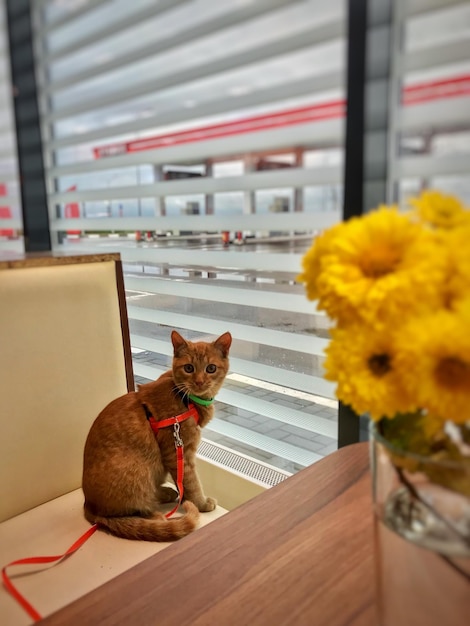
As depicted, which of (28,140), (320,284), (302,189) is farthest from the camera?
(28,140)

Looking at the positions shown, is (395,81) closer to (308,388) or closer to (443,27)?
(443,27)

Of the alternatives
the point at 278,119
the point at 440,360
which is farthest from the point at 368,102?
the point at 440,360

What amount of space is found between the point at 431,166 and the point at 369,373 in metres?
0.83

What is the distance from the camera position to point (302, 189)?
52.3 inches

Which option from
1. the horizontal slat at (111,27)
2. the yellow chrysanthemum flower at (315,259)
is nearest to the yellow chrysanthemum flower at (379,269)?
the yellow chrysanthemum flower at (315,259)

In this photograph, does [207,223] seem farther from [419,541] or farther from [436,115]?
[419,541]

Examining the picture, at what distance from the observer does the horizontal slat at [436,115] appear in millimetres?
1022

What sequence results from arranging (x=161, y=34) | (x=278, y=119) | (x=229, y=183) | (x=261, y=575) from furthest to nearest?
1. (x=161, y=34)
2. (x=229, y=183)
3. (x=278, y=119)
4. (x=261, y=575)

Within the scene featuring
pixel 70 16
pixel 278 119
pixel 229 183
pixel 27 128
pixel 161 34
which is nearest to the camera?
pixel 278 119

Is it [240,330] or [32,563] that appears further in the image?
[240,330]

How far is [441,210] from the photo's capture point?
0.39 m

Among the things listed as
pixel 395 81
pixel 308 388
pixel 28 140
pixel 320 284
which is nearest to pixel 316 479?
pixel 320 284

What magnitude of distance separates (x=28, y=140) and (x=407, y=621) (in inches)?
93.3

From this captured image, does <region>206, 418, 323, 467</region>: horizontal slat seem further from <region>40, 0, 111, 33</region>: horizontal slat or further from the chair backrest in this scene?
<region>40, 0, 111, 33</region>: horizontal slat
